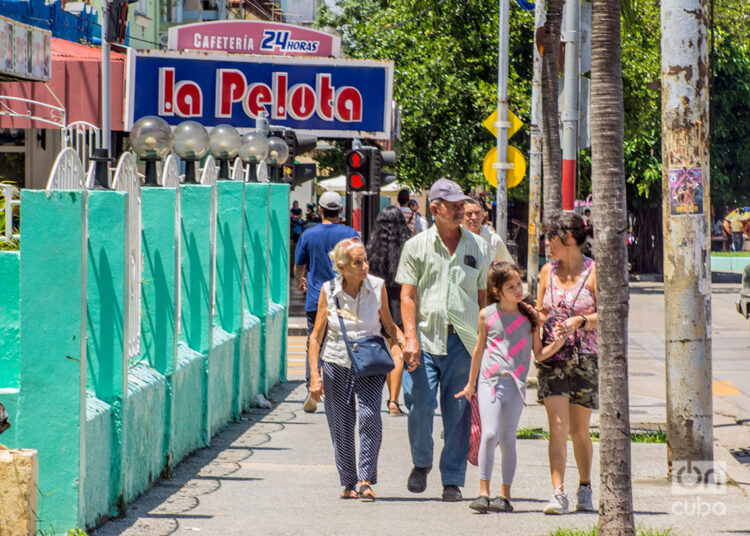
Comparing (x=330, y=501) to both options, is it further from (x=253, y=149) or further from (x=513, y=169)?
(x=513, y=169)

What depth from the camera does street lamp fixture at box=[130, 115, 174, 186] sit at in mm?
8484

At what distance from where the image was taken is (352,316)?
24.6ft

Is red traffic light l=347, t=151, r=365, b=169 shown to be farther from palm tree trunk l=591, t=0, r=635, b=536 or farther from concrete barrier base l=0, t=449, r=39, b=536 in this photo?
concrete barrier base l=0, t=449, r=39, b=536

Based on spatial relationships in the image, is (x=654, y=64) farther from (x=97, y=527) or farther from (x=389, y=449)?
(x=97, y=527)

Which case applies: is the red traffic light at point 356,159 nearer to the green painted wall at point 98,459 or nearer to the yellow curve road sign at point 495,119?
the yellow curve road sign at point 495,119

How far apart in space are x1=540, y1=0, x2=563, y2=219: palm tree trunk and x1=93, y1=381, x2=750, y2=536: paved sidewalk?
8.43 metres

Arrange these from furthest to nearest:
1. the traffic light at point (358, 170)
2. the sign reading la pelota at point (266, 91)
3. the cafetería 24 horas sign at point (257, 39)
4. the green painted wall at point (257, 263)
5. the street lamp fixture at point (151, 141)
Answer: the cafetería 24 horas sign at point (257, 39) → the sign reading la pelota at point (266, 91) → the traffic light at point (358, 170) → the green painted wall at point (257, 263) → the street lamp fixture at point (151, 141)

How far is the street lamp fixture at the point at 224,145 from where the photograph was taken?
1140cm

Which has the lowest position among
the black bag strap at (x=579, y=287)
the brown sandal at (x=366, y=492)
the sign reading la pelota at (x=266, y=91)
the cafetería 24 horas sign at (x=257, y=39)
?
the brown sandal at (x=366, y=492)

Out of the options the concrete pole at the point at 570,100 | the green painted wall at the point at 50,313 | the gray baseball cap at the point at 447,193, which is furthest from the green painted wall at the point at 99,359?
the concrete pole at the point at 570,100

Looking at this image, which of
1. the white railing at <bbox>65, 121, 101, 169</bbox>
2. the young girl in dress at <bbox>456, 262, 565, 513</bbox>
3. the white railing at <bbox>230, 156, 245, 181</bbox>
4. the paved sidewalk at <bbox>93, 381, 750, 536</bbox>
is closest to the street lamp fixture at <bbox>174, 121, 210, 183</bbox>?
the white railing at <bbox>65, 121, 101, 169</bbox>

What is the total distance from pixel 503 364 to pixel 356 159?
11.5 meters

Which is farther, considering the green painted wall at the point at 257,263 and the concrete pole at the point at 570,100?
the concrete pole at the point at 570,100

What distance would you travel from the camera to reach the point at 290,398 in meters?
12.2
